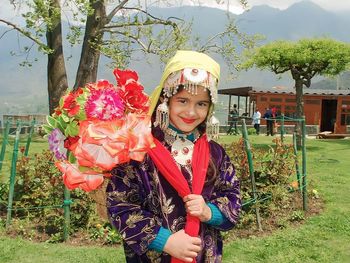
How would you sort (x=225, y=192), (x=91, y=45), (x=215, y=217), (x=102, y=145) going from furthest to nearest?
(x=91, y=45) → (x=225, y=192) → (x=215, y=217) → (x=102, y=145)

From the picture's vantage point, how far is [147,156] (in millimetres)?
2342

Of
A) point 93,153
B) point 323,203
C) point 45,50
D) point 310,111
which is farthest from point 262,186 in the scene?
point 310,111

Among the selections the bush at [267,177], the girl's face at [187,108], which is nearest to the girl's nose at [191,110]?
the girl's face at [187,108]

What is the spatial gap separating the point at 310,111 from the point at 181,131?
31063mm

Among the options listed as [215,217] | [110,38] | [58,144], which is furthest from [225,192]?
[110,38]

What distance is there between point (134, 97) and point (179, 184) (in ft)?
1.59

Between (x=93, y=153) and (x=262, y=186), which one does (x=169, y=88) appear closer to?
(x=93, y=153)

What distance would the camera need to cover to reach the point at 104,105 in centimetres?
213

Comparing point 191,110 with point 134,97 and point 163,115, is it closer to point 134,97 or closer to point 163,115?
point 163,115

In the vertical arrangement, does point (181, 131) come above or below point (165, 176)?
above

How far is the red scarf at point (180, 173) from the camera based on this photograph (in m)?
2.27

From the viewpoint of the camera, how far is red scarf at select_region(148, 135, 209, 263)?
2270 millimetres

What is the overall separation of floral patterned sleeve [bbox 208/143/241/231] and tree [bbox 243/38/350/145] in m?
15.6

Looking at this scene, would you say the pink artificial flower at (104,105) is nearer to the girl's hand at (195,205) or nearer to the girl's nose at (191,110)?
the girl's nose at (191,110)
